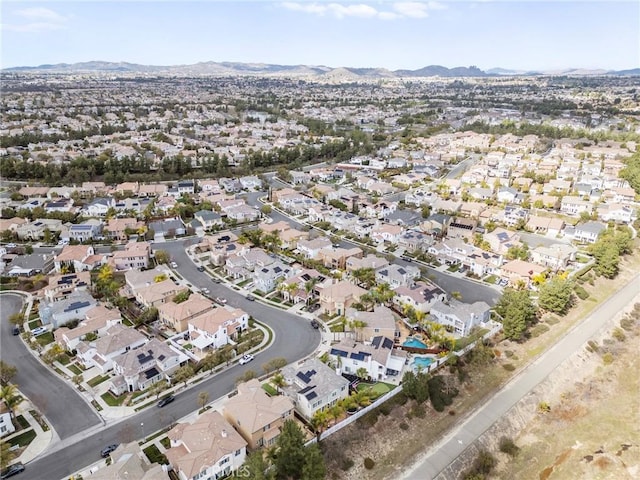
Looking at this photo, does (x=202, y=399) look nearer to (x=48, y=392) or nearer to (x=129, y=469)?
(x=129, y=469)

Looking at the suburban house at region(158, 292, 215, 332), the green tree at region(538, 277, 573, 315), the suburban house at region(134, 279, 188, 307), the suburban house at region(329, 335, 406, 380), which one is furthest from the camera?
the green tree at region(538, 277, 573, 315)

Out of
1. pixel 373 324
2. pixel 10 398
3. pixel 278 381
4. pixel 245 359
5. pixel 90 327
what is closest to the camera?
pixel 10 398

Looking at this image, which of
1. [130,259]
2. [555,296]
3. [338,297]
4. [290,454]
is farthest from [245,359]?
[555,296]

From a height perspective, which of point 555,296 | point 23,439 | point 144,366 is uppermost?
point 555,296

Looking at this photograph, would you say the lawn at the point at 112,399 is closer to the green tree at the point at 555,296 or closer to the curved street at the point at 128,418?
the curved street at the point at 128,418

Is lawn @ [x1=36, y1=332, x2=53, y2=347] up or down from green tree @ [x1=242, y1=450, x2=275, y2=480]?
down

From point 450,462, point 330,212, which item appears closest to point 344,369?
point 450,462

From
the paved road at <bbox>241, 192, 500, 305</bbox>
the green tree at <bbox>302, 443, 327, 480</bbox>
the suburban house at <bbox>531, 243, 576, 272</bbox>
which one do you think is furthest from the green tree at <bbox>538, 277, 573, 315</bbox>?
the green tree at <bbox>302, 443, 327, 480</bbox>

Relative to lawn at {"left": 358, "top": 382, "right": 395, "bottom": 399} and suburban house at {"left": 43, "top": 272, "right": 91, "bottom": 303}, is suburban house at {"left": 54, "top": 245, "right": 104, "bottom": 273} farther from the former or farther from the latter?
lawn at {"left": 358, "top": 382, "right": 395, "bottom": 399}
